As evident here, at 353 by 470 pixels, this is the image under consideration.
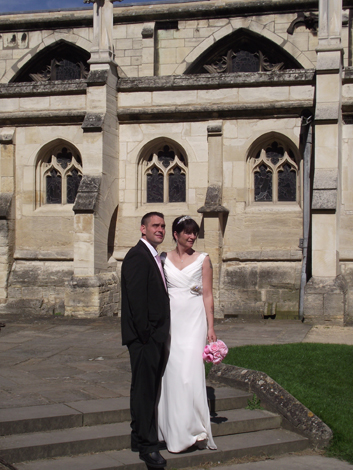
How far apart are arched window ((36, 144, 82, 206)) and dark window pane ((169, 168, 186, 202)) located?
2.14 meters

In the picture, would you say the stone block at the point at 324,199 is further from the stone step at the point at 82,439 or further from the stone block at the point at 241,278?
the stone step at the point at 82,439

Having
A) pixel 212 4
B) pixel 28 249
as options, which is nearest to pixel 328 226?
pixel 28 249

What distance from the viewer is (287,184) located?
13.3m

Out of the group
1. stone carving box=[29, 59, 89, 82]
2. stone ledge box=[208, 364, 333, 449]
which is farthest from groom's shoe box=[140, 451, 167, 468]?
stone carving box=[29, 59, 89, 82]

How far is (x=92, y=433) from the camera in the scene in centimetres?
516

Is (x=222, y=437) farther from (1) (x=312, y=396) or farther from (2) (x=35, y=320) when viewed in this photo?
(2) (x=35, y=320)

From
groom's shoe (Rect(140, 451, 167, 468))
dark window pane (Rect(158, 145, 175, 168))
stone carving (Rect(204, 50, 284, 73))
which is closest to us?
groom's shoe (Rect(140, 451, 167, 468))

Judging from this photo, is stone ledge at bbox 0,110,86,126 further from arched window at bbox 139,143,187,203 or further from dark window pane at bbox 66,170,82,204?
arched window at bbox 139,143,187,203

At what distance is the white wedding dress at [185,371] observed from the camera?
4910 millimetres

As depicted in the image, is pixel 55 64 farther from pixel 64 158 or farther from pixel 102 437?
pixel 102 437

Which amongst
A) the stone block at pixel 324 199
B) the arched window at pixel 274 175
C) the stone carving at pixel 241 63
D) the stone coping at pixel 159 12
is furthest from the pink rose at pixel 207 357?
the stone coping at pixel 159 12

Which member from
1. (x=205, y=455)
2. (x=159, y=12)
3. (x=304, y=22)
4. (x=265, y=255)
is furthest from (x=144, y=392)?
(x=159, y=12)

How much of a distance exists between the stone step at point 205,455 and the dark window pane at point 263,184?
26.8 feet

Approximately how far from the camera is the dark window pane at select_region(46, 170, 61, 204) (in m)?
14.4
